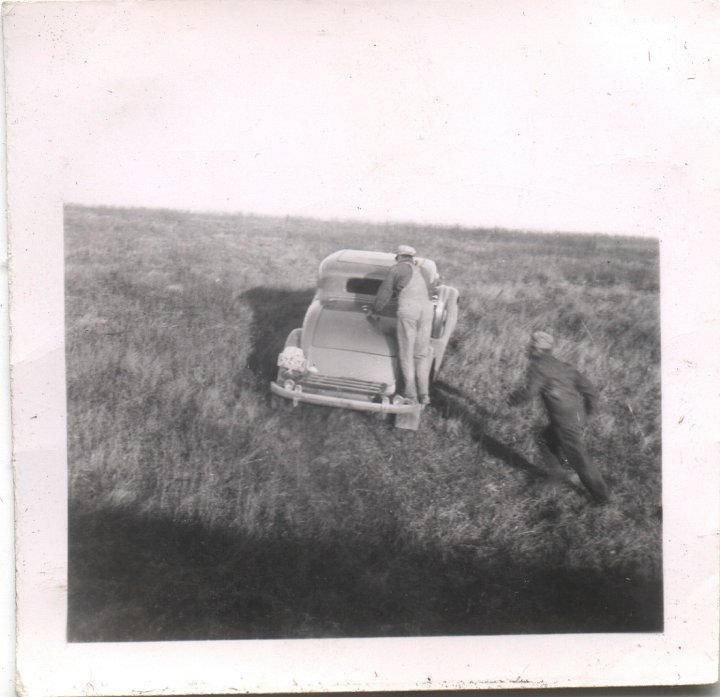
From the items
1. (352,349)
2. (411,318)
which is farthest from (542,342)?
(352,349)

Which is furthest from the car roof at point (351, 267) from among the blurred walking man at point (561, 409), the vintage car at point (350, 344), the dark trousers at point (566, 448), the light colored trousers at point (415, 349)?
the dark trousers at point (566, 448)

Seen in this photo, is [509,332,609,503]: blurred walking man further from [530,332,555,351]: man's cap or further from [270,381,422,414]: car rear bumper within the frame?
[270,381,422,414]: car rear bumper

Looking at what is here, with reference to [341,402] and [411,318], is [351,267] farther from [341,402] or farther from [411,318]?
[341,402]

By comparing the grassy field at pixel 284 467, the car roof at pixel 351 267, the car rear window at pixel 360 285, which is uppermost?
the car roof at pixel 351 267

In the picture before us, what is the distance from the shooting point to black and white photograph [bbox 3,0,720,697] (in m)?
2.25

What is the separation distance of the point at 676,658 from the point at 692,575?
12.1 inches

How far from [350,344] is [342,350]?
0.04m

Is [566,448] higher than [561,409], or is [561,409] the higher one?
[561,409]

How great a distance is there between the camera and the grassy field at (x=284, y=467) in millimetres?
2248

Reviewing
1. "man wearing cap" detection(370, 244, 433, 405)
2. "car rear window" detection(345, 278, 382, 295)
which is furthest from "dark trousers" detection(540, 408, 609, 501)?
"car rear window" detection(345, 278, 382, 295)

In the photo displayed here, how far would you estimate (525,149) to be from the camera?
2318 mm

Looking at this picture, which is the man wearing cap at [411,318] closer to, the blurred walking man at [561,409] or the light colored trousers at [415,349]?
the light colored trousers at [415,349]

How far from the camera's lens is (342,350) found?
229 cm

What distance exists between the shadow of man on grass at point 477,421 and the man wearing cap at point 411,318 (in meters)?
0.05
